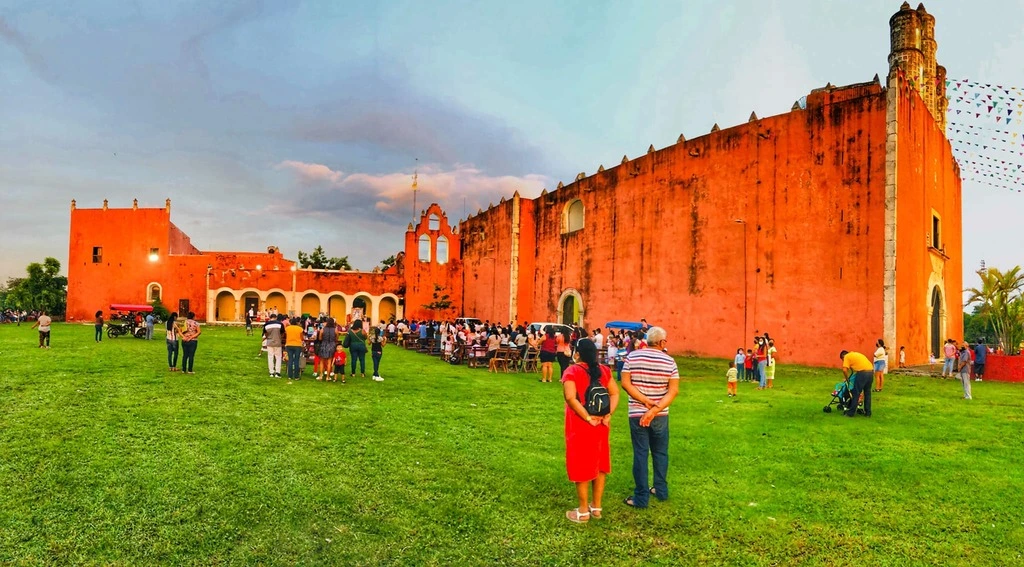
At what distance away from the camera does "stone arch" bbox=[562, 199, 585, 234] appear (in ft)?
92.3

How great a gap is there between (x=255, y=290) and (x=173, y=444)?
34004 mm

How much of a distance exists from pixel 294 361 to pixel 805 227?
15.4 metres

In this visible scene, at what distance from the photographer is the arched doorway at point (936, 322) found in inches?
773

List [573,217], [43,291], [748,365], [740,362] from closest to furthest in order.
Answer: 1. [740,362]
2. [748,365]
3. [573,217]
4. [43,291]

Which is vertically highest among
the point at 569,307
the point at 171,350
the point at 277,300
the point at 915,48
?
the point at 915,48

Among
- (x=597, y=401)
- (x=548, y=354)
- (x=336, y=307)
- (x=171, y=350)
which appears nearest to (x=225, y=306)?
(x=336, y=307)

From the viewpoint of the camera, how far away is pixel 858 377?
918 centimetres

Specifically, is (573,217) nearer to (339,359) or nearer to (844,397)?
(339,359)

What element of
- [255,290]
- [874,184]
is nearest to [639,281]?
[874,184]

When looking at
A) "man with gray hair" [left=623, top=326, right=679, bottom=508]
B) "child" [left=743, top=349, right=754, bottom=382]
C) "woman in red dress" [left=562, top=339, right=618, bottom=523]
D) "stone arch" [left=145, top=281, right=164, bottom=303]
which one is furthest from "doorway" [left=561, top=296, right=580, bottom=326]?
"stone arch" [left=145, top=281, right=164, bottom=303]

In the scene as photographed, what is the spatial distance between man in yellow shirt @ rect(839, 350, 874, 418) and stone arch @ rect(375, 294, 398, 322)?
32.8m

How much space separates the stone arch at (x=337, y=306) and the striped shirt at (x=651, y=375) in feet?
117

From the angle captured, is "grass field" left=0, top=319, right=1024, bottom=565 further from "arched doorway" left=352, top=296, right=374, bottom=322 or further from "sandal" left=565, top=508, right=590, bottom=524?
"arched doorway" left=352, top=296, right=374, bottom=322

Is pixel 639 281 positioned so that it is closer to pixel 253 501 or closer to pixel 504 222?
pixel 504 222
